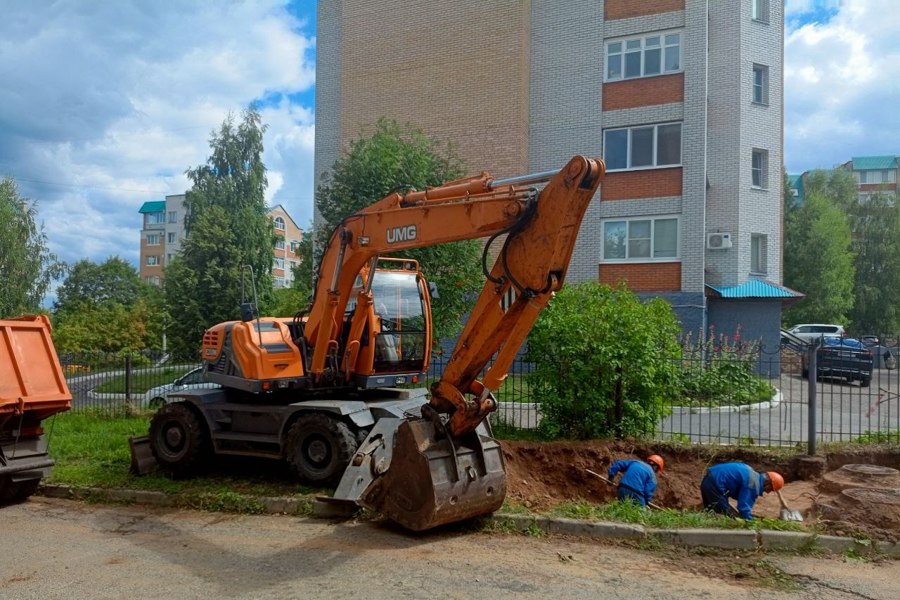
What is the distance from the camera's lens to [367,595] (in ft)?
16.5

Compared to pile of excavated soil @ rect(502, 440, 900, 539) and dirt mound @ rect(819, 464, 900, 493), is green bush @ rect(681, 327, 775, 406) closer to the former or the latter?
pile of excavated soil @ rect(502, 440, 900, 539)

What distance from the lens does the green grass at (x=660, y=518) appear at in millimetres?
6418

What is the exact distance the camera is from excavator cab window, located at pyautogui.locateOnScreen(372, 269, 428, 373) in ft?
28.7

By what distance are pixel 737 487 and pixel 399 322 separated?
14.2 ft

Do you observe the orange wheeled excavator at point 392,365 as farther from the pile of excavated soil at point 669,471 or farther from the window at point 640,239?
the window at point 640,239

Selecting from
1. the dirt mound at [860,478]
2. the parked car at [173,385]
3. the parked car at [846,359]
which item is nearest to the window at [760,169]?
the parked car at [846,359]

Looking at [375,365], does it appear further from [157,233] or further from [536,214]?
[157,233]

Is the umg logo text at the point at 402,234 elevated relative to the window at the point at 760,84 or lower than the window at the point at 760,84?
lower

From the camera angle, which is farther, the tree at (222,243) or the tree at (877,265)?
the tree at (877,265)

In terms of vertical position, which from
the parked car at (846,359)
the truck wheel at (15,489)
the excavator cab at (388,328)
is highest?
the excavator cab at (388,328)

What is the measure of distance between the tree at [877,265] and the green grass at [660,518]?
41.7 metres

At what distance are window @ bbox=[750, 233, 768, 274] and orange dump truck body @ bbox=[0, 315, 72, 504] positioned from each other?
2075 cm

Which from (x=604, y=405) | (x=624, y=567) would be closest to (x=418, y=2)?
(x=604, y=405)

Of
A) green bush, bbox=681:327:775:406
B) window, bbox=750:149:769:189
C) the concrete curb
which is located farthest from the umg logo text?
window, bbox=750:149:769:189
